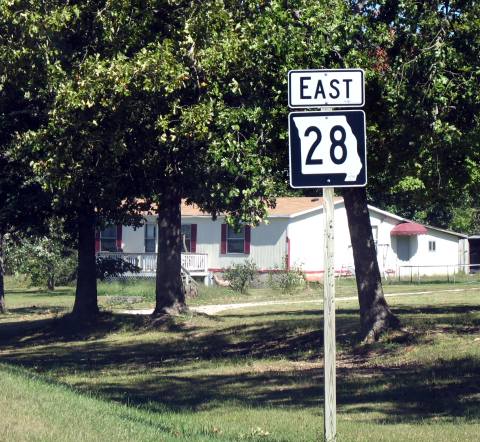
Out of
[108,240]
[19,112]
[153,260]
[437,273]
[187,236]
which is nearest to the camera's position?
[19,112]

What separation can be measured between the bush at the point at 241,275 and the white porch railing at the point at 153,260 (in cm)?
204

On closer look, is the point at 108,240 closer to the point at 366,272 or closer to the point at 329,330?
the point at 366,272

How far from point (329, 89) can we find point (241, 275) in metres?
32.7

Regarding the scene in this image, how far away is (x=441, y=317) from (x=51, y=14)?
10.6 meters

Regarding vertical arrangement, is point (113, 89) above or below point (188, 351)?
above

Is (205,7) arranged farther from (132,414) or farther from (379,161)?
(132,414)

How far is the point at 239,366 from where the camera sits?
18109mm

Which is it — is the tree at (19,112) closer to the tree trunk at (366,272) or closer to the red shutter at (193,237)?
the tree trunk at (366,272)

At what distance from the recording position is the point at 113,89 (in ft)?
52.9

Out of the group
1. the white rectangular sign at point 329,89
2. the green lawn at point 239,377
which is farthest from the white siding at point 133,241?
the white rectangular sign at point 329,89

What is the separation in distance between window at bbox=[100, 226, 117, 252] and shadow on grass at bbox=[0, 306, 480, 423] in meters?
17.3

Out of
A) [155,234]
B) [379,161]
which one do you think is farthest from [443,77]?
[155,234]

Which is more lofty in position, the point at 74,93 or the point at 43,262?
the point at 74,93

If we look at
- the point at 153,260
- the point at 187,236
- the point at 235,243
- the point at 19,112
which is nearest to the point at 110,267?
the point at 19,112
